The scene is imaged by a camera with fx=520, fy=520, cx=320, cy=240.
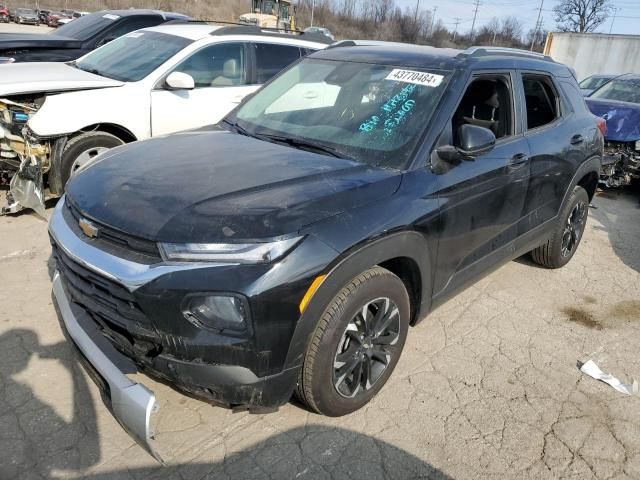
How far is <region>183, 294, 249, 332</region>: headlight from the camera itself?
2113mm

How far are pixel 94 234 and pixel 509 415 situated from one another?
7.98ft

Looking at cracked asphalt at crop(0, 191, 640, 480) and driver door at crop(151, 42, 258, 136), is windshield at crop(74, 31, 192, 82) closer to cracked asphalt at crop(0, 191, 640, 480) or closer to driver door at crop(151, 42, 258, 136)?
driver door at crop(151, 42, 258, 136)

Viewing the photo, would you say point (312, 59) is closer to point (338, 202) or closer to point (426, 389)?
point (338, 202)

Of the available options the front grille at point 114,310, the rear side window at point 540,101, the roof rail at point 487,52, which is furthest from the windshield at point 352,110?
the front grille at point 114,310

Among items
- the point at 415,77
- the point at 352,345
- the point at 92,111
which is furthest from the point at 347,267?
the point at 92,111

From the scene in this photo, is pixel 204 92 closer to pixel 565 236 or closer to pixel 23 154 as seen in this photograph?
pixel 23 154

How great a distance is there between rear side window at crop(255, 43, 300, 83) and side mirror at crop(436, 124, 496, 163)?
3.98m

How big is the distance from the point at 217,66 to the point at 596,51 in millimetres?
17672

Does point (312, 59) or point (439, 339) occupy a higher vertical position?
point (312, 59)

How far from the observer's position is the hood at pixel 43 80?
511 centimetres

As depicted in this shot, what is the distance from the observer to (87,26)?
8.59 m

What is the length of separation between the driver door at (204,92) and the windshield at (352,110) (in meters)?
2.14

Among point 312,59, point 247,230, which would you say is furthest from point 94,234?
point 312,59

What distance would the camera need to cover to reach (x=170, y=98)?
5668 millimetres
